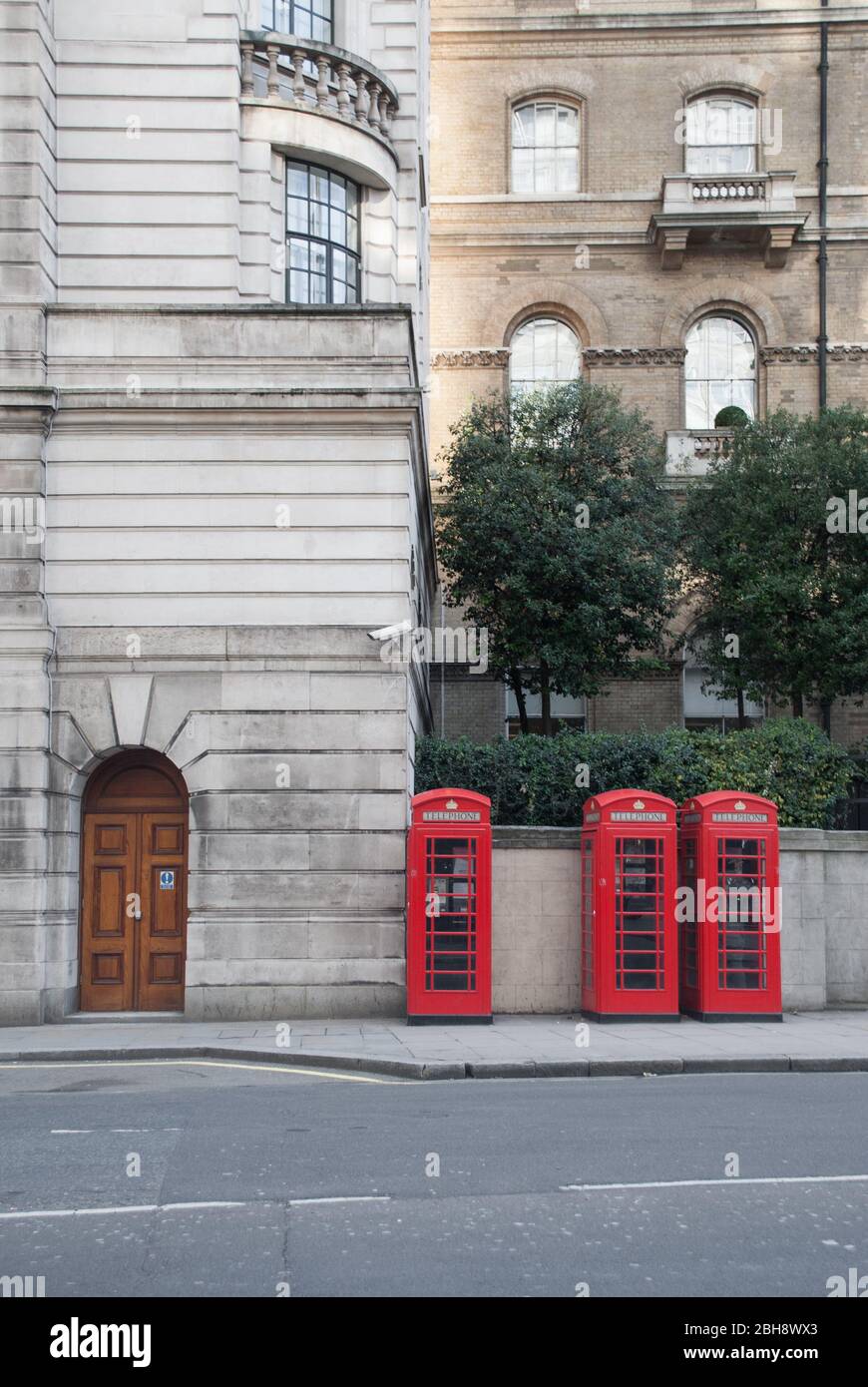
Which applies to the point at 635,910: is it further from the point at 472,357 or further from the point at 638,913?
the point at 472,357

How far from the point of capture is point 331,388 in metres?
16.6

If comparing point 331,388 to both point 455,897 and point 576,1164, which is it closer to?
point 455,897

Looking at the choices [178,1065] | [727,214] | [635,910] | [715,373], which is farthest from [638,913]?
[727,214]

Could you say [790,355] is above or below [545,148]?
below

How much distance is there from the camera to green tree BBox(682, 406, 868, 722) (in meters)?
26.0

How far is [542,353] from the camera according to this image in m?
33.2

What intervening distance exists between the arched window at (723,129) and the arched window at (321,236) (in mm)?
17360

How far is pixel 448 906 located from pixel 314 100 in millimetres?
10275

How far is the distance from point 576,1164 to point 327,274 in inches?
520

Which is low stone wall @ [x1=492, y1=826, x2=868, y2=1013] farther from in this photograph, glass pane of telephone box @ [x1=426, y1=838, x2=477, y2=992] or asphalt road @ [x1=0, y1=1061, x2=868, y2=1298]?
asphalt road @ [x1=0, y1=1061, x2=868, y2=1298]

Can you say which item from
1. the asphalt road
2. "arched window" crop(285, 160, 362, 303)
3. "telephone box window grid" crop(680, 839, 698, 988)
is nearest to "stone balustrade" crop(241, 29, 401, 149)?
"arched window" crop(285, 160, 362, 303)

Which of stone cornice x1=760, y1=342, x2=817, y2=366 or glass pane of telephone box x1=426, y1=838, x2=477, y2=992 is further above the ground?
stone cornice x1=760, y1=342, x2=817, y2=366

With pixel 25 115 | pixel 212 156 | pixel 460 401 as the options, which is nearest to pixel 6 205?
pixel 25 115

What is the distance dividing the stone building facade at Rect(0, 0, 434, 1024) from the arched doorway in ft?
0.11
